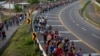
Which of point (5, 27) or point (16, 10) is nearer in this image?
point (5, 27)

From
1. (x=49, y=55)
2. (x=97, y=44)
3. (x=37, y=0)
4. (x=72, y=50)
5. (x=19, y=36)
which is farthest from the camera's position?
(x=37, y=0)

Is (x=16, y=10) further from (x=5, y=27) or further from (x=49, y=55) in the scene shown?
(x=49, y=55)

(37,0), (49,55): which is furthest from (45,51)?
(37,0)

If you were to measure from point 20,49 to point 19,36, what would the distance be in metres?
7.82

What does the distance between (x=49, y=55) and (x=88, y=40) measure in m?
14.0

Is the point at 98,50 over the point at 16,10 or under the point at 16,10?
over

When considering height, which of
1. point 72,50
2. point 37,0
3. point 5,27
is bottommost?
point 37,0

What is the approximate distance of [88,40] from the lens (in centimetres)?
3881

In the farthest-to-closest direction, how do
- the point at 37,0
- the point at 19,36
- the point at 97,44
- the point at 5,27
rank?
the point at 37,0 → the point at 5,27 → the point at 19,36 → the point at 97,44

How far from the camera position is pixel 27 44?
35.2 meters

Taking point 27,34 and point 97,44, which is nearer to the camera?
point 97,44

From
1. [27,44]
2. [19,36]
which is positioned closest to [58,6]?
[19,36]

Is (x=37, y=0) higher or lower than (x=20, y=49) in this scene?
lower

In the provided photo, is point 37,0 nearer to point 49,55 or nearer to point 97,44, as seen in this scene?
point 97,44
